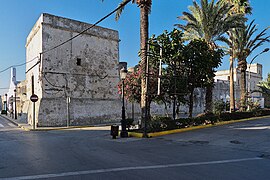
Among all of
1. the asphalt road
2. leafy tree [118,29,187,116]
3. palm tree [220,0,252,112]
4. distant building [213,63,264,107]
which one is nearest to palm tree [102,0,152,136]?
leafy tree [118,29,187,116]

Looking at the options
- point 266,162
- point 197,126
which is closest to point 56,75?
point 197,126

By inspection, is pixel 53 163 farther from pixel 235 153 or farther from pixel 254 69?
pixel 254 69

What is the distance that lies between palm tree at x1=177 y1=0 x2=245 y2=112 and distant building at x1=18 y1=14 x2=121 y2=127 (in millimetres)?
10791

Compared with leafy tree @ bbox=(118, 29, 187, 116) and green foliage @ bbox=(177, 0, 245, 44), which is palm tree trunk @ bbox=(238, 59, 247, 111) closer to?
green foliage @ bbox=(177, 0, 245, 44)

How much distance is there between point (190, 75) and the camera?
18344 mm

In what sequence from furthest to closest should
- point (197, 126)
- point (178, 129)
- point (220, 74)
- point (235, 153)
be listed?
1. point (220, 74)
2. point (197, 126)
3. point (178, 129)
4. point (235, 153)

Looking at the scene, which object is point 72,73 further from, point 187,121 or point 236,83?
point 236,83

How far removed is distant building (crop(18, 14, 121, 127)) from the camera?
24.0 m

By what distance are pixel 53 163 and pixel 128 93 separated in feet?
37.2

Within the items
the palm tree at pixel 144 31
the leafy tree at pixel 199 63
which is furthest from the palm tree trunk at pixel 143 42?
the leafy tree at pixel 199 63

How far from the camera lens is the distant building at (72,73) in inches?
944

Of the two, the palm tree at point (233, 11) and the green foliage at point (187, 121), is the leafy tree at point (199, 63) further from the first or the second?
the palm tree at point (233, 11)

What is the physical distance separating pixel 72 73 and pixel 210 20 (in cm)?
1399

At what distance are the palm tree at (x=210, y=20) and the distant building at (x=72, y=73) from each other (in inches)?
425
